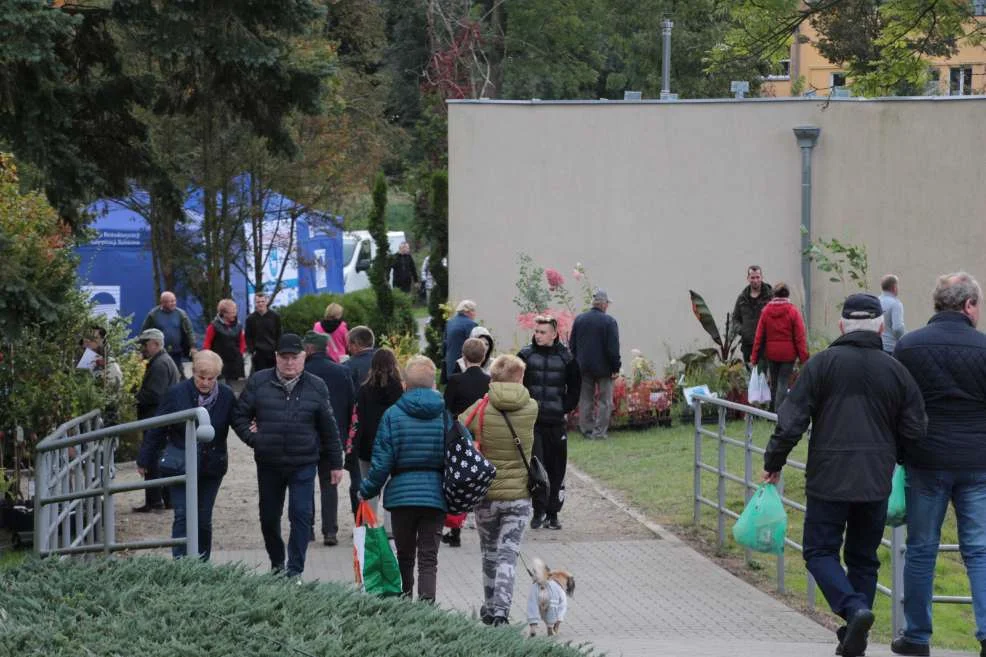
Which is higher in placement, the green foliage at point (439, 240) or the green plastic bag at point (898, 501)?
the green foliage at point (439, 240)

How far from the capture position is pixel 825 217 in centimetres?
2238

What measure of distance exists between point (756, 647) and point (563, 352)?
4.54 metres

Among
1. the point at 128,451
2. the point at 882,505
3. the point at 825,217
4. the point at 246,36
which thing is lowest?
the point at 128,451

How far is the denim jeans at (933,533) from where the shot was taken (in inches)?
302

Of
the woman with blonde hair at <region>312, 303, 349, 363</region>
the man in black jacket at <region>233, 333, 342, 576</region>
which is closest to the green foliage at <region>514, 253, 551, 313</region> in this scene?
the woman with blonde hair at <region>312, 303, 349, 363</region>

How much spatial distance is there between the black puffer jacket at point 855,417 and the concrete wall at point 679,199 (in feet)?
47.7

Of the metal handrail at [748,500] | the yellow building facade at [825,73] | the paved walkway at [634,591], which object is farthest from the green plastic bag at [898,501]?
the yellow building facade at [825,73]

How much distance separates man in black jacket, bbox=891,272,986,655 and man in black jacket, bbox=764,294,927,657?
0.63ft

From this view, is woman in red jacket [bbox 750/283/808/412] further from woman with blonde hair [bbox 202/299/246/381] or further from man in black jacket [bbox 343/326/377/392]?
woman with blonde hair [bbox 202/299/246/381]

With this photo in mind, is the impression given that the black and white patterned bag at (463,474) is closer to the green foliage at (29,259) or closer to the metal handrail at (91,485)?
the metal handrail at (91,485)

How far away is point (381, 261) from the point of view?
85.9ft

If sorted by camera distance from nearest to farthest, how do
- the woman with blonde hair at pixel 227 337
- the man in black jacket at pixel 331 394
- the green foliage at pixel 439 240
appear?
the man in black jacket at pixel 331 394
the woman with blonde hair at pixel 227 337
the green foliage at pixel 439 240

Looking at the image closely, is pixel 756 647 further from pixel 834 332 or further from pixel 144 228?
pixel 144 228

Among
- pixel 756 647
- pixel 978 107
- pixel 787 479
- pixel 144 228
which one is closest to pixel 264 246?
pixel 144 228
